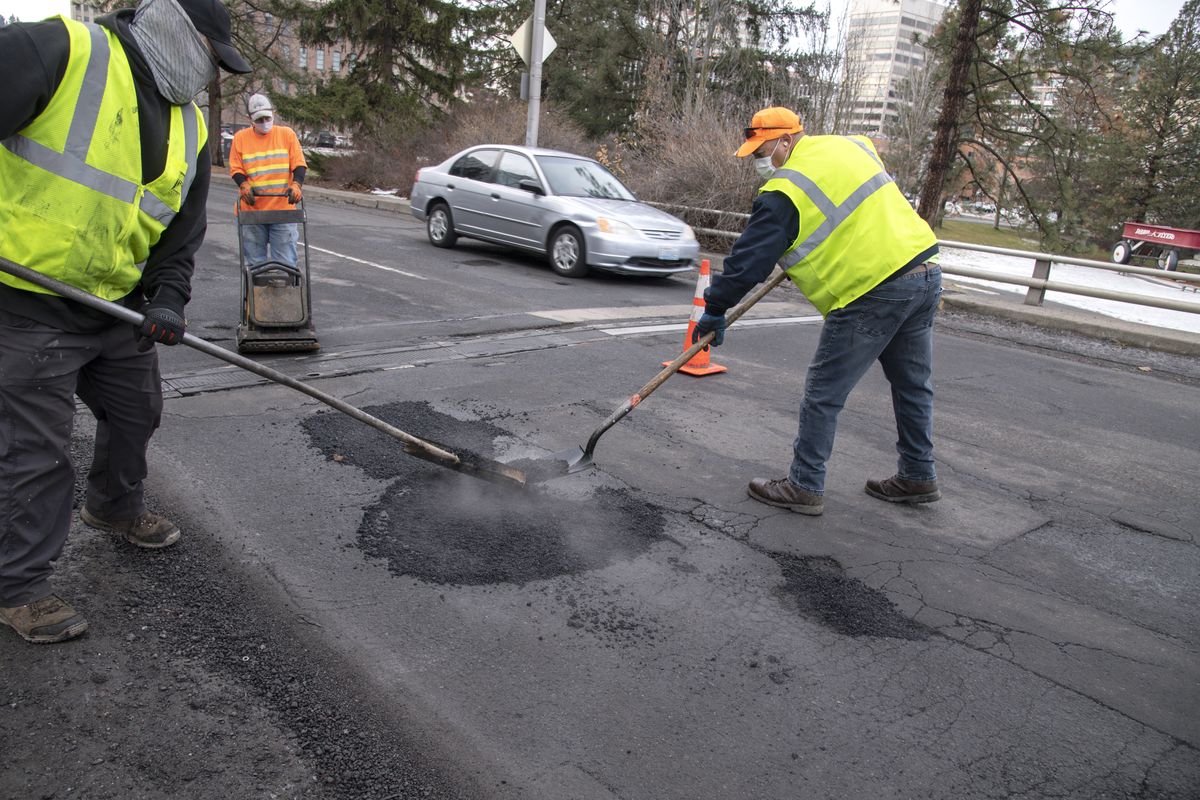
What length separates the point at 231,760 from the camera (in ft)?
7.61

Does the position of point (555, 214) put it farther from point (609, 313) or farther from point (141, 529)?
point (141, 529)

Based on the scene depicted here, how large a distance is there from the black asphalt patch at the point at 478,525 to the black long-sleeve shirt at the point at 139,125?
1.30 meters

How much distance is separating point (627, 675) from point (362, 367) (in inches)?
155

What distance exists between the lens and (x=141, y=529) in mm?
3361

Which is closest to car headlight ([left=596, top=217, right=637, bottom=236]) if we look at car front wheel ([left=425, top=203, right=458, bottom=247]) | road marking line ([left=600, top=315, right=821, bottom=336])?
road marking line ([left=600, top=315, right=821, bottom=336])

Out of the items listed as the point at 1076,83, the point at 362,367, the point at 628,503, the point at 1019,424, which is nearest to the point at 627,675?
the point at 628,503

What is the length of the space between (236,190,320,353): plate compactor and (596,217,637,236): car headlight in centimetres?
467

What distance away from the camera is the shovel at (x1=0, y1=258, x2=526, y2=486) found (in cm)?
264

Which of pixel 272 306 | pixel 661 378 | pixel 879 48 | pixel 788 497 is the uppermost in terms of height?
pixel 879 48

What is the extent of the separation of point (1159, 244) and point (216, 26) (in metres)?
34.4

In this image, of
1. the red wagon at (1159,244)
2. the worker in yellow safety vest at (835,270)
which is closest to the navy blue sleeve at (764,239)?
the worker in yellow safety vest at (835,270)

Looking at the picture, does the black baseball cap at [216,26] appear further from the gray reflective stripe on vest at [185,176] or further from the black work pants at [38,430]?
the black work pants at [38,430]

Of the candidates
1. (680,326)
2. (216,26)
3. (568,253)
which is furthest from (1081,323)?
(216,26)

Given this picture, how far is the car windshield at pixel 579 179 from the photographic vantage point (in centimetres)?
1123
